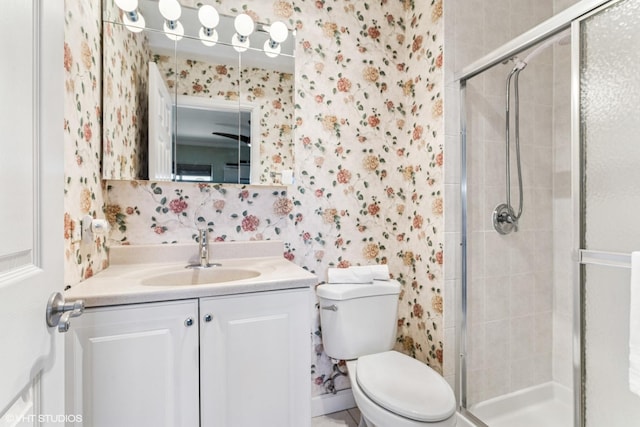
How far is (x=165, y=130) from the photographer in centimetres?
144

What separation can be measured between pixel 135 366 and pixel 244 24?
5.02 feet

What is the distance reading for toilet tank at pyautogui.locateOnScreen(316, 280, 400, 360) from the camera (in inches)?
60.1

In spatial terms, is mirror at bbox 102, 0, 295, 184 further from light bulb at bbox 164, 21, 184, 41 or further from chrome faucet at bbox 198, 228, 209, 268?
chrome faucet at bbox 198, 228, 209, 268

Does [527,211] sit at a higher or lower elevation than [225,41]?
lower

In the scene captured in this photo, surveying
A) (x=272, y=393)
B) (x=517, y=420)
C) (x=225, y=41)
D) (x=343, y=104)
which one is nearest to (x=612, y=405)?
(x=517, y=420)

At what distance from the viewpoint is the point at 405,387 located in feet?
4.05

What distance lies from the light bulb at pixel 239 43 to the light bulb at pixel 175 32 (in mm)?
233

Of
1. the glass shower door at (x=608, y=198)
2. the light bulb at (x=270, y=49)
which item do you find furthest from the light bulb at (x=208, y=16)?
the glass shower door at (x=608, y=198)

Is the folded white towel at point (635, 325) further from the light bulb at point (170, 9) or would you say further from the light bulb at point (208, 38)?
the light bulb at point (170, 9)

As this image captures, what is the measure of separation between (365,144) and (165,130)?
3.38 feet

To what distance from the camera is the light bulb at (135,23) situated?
4.52 feet

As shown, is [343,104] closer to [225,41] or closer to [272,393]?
[225,41]

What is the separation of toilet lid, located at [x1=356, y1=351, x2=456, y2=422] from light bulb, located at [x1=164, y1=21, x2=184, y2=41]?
170 centimetres

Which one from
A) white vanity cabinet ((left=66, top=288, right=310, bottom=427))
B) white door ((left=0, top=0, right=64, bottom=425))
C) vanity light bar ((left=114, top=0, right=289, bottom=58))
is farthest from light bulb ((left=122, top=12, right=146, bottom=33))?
white vanity cabinet ((left=66, top=288, right=310, bottom=427))
